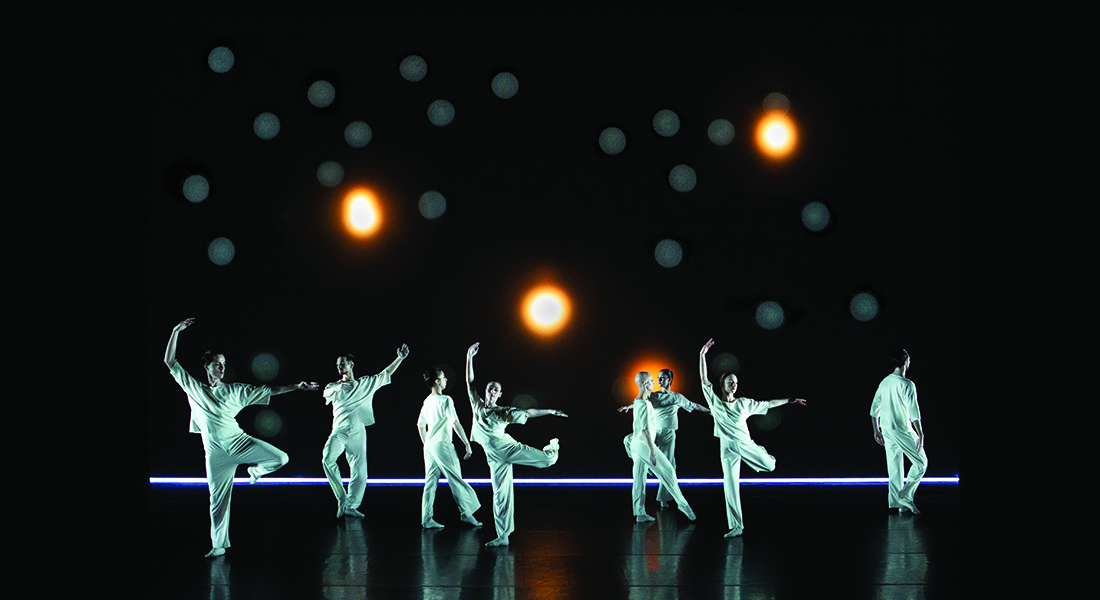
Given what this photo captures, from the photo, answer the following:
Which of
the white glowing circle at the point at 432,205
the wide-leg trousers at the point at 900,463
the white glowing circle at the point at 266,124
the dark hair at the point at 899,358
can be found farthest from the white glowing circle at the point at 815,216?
the white glowing circle at the point at 266,124

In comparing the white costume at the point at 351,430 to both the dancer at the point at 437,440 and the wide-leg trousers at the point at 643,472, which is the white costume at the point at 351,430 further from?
the wide-leg trousers at the point at 643,472

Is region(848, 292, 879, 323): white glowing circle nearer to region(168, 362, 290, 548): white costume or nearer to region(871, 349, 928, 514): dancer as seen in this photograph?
region(871, 349, 928, 514): dancer

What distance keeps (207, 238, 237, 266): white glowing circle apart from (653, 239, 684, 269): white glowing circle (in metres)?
4.58

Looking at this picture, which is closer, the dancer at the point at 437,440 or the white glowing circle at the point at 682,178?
the dancer at the point at 437,440

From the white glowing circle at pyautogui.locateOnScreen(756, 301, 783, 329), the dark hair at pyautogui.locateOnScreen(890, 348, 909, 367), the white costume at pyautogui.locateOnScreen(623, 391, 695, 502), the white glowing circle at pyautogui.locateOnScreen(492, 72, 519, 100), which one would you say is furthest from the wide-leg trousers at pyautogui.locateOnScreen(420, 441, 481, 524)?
the white glowing circle at pyautogui.locateOnScreen(492, 72, 519, 100)

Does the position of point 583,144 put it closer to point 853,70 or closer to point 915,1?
point 853,70

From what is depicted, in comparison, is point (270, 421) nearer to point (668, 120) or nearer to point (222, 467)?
point (222, 467)

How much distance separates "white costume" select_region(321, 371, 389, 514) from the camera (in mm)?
7703

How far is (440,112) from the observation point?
9.77 meters

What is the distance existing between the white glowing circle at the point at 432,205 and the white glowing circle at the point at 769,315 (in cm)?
357

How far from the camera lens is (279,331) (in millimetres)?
9773

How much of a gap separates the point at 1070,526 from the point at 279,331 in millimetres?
7615

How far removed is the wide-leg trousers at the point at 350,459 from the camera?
25.1 ft

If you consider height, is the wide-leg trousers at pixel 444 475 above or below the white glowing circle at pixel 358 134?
below
